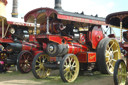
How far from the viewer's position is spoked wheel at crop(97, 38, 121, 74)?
601 centimetres

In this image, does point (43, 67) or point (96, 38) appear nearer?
point (43, 67)

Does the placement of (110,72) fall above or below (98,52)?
below

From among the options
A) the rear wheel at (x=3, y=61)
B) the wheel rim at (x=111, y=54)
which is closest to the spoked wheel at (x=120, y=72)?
the wheel rim at (x=111, y=54)

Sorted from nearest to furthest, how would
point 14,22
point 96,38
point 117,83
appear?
point 117,83 → point 96,38 → point 14,22

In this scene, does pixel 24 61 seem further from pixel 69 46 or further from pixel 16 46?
Result: pixel 69 46

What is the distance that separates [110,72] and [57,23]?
249 centimetres

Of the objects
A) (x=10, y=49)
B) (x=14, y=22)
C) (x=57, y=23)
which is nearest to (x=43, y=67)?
(x=57, y=23)

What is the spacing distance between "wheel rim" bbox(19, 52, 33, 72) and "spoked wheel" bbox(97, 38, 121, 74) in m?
3.01

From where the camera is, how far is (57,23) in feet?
19.1

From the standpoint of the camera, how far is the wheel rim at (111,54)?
6.36 metres

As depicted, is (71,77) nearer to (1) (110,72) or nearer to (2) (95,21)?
(1) (110,72)

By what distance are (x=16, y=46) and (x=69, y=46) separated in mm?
2809

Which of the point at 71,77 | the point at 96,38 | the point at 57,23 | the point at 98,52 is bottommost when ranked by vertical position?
the point at 71,77

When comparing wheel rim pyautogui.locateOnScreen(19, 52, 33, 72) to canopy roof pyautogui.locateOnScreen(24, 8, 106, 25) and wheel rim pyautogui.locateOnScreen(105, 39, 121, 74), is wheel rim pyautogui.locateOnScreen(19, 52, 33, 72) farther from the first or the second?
wheel rim pyautogui.locateOnScreen(105, 39, 121, 74)
